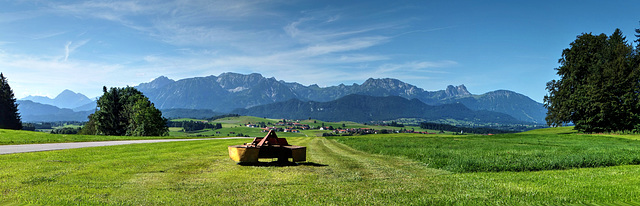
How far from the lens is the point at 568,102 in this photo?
55219 millimetres

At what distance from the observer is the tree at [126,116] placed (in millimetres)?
74062

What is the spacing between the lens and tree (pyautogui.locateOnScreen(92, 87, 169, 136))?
74062 mm

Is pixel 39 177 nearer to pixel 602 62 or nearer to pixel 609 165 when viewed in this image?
pixel 609 165

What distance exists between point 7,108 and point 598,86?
14394 cm

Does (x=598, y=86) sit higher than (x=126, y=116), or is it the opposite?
(x=598, y=86)

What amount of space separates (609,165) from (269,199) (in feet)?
51.5

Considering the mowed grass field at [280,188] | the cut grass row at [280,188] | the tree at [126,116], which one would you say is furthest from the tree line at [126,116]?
the cut grass row at [280,188]

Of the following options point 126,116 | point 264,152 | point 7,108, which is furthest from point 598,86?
point 7,108

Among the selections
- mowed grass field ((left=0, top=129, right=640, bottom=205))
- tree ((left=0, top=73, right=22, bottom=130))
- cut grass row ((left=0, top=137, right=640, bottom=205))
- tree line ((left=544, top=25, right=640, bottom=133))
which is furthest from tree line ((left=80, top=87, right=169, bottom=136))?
tree line ((left=544, top=25, right=640, bottom=133))

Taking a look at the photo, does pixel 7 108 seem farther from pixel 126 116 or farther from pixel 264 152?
pixel 264 152

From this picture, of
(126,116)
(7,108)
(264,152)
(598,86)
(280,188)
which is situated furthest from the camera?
(7,108)

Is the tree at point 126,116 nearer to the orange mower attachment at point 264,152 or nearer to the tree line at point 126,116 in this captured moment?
the tree line at point 126,116

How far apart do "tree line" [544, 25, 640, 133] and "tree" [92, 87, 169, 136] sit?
270 feet

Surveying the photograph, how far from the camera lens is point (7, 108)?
95562 millimetres
